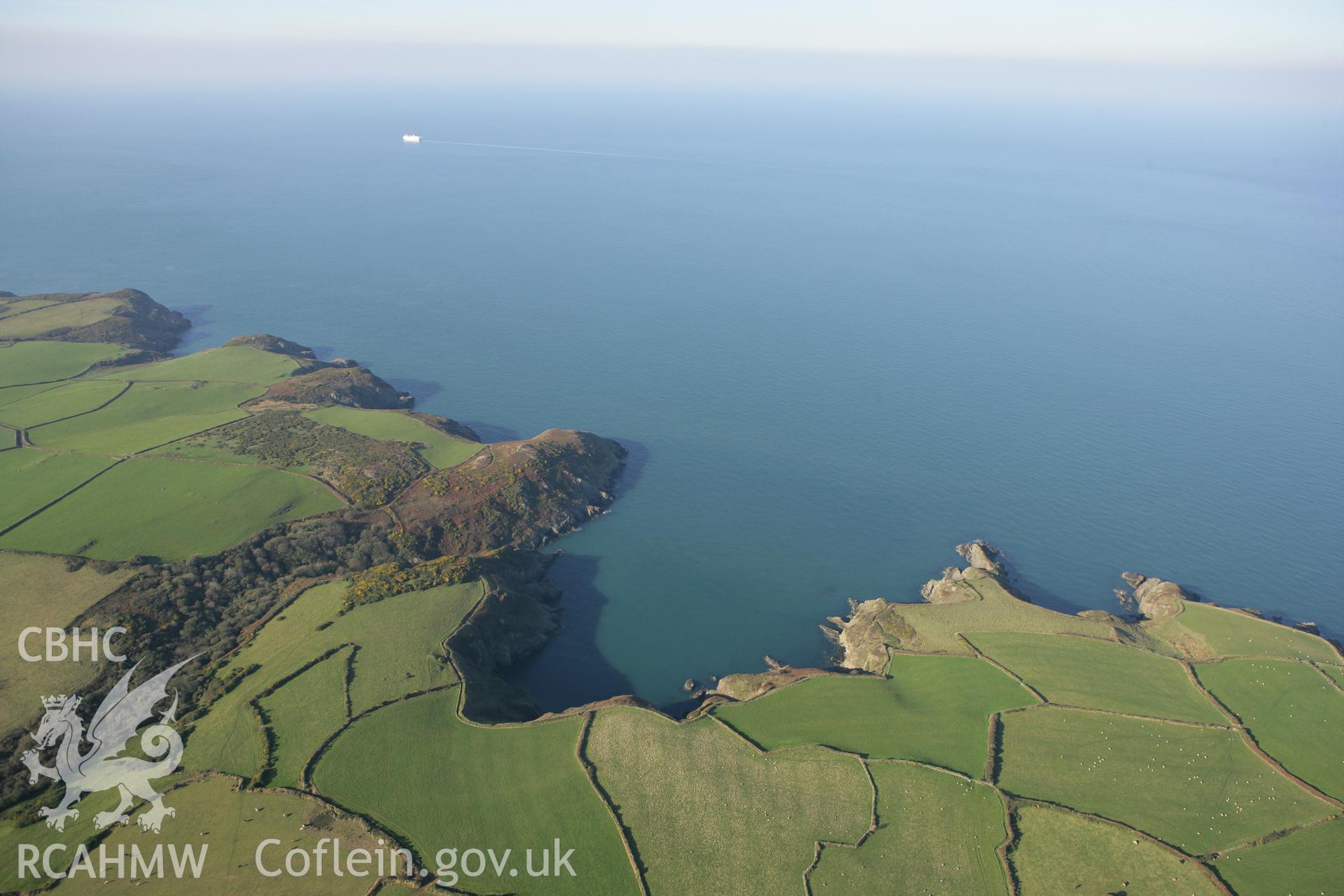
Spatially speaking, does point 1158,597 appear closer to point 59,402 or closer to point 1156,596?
point 1156,596

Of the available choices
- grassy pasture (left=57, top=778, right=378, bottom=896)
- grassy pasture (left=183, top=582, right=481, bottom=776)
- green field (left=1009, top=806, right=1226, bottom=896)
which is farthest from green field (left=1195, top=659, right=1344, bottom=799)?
grassy pasture (left=57, top=778, right=378, bottom=896)

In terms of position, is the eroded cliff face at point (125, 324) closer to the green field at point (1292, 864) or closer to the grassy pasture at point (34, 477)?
the grassy pasture at point (34, 477)

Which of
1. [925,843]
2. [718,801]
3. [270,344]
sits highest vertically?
[270,344]

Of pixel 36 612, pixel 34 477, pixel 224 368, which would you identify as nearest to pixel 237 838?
pixel 36 612

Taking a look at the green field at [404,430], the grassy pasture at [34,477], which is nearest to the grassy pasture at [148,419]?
the grassy pasture at [34,477]

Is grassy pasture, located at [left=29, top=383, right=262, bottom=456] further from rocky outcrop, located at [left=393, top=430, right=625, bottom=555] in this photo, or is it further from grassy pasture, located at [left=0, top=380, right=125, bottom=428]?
rocky outcrop, located at [left=393, top=430, right=625, bottom=555]
